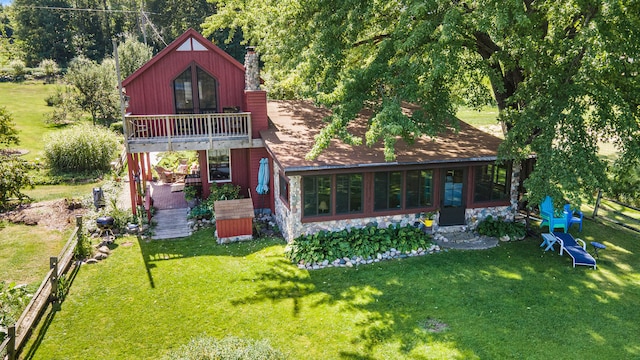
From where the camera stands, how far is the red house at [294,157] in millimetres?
13195

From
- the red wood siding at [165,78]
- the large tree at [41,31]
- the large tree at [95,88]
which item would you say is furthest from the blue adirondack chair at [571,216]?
the large tree at [41,31]

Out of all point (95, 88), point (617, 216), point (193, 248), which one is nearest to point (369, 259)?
point (193, 248)

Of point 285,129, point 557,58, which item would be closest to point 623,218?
point 557,58

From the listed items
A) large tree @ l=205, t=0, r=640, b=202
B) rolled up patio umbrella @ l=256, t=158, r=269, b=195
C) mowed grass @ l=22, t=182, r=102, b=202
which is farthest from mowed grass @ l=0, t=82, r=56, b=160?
large tree @ l=205, t=0, r=640, b=202

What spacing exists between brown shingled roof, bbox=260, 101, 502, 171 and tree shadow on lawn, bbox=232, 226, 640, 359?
2895mm

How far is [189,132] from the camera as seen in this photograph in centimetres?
1547

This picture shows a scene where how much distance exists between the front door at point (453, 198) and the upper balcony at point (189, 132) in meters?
6.87

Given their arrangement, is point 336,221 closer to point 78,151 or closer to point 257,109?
point 257,109

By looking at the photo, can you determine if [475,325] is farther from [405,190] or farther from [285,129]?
[285,129]

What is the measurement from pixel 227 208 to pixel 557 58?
34.8 ft

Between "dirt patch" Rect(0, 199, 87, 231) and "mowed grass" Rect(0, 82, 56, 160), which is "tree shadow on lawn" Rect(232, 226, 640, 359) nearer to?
"dirt patch" Rect(0, 199, 87, 231)

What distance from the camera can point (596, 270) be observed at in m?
12.1

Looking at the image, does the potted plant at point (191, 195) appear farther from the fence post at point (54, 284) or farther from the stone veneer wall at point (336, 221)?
the fence post at point (54, 284)

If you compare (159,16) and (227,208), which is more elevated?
(159,16)
